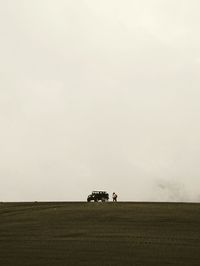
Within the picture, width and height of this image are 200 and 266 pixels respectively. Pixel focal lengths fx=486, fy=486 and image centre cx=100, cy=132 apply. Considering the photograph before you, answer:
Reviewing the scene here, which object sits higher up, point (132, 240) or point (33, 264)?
point (132, 240)

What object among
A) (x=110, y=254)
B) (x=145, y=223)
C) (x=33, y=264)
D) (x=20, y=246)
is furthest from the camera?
(x=145, y=223)

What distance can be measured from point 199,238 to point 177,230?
11.9 ft

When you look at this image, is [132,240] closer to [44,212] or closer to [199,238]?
[199,238]

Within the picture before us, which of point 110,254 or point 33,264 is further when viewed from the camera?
point 110,254

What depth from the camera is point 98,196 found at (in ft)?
212

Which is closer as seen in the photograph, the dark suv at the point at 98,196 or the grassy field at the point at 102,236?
the grassy field at the point at 102,236

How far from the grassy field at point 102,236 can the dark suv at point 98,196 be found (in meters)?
18.3

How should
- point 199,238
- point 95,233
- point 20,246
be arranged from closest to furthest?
point 20,246 → point 199,238 → point 95,233

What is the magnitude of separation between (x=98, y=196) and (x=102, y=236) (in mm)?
35367

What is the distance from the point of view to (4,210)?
49188mm

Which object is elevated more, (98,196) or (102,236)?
(98,196)

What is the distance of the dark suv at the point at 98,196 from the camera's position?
211 feet

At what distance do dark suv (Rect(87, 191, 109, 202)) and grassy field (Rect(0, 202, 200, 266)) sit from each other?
721 inches

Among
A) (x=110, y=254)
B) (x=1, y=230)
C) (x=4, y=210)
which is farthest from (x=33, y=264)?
(x=4, y=210)
